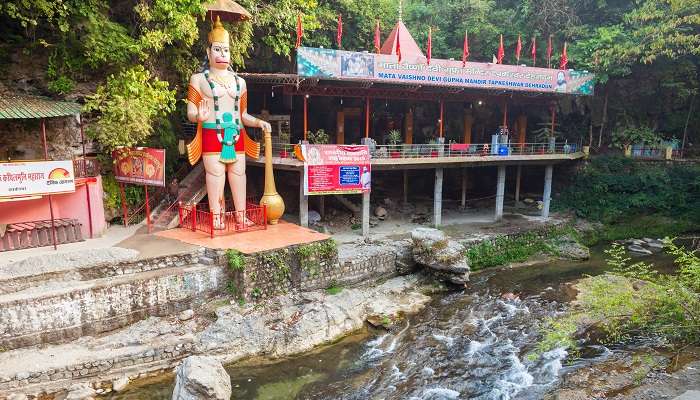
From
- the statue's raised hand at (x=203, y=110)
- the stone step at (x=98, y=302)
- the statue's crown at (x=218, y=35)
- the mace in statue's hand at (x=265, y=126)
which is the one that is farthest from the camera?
the mace in statue's hand at (x=265, y=126)

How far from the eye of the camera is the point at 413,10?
115 ft

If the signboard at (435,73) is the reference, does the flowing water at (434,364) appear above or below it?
below

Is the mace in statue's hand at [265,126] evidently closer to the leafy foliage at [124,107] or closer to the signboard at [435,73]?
the signboard at [435,73]

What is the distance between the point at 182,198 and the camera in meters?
19.9

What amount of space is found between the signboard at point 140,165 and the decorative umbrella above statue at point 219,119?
115 centimetres

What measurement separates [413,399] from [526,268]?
11.8 m

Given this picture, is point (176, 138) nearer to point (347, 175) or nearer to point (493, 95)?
point (347, 175)

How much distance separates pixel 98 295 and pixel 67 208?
486 centimetres

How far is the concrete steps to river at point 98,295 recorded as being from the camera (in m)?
12.4

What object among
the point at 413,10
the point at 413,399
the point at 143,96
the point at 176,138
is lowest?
the point at 413,399

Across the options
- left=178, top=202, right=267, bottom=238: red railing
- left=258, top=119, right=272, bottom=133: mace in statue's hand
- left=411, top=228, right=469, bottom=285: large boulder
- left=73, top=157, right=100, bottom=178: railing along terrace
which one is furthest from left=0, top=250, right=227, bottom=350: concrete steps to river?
left=411, top=228, right=469, bottom=285: large boulder

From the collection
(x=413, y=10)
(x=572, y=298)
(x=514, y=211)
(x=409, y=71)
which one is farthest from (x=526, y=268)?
(x=413, y=10)

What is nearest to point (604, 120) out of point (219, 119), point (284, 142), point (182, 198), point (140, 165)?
point (284, 142)

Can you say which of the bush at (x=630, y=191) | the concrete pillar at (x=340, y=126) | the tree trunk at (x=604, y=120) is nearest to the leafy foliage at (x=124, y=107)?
the concrete pillar at (x=340, y=126)
